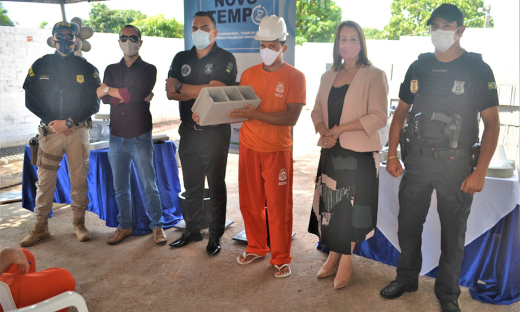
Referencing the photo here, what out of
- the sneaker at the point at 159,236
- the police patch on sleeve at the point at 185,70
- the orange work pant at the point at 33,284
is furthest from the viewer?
the sneaker at the point at 159,236

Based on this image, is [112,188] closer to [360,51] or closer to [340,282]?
[340,282]

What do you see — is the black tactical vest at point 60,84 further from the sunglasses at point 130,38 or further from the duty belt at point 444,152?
the duty belt at point 444,152

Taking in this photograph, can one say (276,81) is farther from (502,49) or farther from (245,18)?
(502,49)

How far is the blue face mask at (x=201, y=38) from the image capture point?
3.09 meters

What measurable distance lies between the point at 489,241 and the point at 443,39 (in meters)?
1.31

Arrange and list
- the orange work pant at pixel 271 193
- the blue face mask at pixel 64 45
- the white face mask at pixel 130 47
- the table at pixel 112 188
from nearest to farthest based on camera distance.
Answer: the orange work pant at pixel 271 193, the white face mask at pixel 130 47, the blue face mask at pixel 64 45, the table at pixel 112 188

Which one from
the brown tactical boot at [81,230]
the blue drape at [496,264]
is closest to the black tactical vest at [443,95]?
the blue drape at [496,264]

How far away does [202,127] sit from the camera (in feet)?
10.5

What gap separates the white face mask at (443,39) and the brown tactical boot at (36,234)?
3.45 m

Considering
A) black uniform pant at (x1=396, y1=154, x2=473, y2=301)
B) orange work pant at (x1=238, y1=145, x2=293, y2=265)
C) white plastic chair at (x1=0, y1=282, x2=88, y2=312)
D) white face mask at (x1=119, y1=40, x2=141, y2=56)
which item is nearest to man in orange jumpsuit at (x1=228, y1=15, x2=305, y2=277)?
orange work pant at (x1=238, y1=145, x2=293, y2=265)

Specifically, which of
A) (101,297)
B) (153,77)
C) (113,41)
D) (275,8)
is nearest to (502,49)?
(275,8)

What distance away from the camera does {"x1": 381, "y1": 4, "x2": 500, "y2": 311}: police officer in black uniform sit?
2.26 m

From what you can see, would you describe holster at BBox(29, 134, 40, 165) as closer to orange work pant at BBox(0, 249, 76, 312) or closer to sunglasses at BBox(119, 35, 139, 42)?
sunglasses at BBox(119, 35, 139, 42)

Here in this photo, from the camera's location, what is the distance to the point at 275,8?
3.56 m
